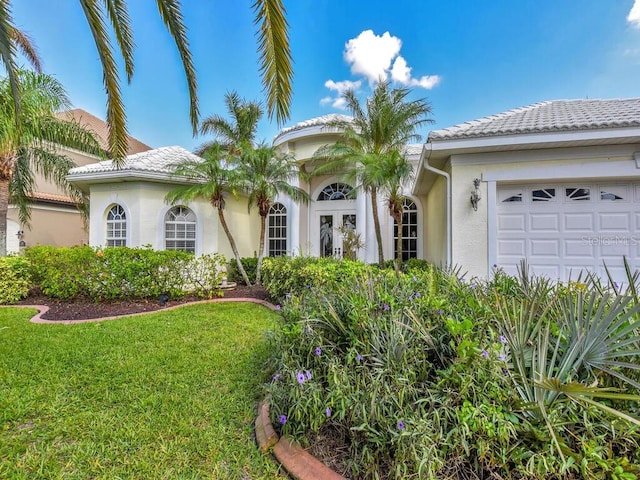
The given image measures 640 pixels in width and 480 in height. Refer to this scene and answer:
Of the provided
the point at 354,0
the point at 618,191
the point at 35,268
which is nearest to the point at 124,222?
the point at 35,268

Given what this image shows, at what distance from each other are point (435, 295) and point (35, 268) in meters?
12.5

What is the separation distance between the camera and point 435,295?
3.70m

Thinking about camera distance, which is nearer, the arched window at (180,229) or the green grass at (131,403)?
the green grass at (131,403)

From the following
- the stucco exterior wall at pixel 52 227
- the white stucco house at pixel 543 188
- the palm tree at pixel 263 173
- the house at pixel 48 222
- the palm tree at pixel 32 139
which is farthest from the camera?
the stucco exterior wall at pixel 52 227

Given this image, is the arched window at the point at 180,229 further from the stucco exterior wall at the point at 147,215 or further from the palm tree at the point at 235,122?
the palm tree at the point at 235,122

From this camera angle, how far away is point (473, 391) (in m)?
2.39

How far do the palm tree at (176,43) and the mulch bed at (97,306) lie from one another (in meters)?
4.98

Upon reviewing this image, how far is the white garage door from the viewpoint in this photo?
7133 millimetres

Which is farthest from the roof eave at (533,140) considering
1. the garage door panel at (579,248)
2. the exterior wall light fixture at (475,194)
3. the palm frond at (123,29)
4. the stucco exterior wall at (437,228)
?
the palm frond at (123,29)

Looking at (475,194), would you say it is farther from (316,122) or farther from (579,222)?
(316,122)

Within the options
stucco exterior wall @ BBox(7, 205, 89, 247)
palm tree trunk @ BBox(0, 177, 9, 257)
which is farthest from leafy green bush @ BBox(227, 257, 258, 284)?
stucco exterior wall @ BBox(7, 205, 89, 247)

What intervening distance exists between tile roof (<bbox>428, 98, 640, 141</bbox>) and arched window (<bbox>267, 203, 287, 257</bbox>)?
9.08 m

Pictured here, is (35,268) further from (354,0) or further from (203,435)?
(354,0)

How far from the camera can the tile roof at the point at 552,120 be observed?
6648 millimetres
